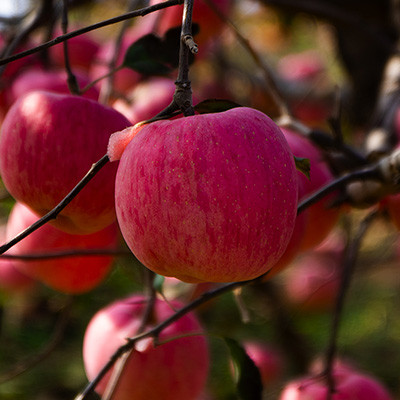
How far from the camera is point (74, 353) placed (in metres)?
1.43

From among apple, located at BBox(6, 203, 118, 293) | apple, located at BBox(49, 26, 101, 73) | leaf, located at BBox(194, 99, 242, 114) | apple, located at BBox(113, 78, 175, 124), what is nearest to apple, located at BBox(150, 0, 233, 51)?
apple, located at BBox(113, 78, 175, 124)

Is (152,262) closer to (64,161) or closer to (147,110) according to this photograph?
(64,161)

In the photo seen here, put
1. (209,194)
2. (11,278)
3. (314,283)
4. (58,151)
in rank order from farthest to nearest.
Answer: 1. (314,283)
2. (11,278)
3. (58,151)
4. (209,194)

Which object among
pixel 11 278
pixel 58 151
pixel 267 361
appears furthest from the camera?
pixel 267 361

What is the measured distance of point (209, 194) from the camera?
36 centimetres

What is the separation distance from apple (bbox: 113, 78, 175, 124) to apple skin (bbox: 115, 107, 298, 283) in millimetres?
366

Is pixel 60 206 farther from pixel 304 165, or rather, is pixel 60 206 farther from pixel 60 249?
pixel 60 249

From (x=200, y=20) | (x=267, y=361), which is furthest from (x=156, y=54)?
(x=267, y=361)

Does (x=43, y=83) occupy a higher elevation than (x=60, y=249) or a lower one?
higher

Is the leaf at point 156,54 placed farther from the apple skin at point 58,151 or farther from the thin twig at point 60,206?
the thin twig at point 60,206

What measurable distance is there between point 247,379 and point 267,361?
852 mm

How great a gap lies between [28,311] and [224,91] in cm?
78

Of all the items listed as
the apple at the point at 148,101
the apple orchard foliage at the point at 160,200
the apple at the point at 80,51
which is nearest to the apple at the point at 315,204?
the apple orchard foliage at the point at 160,200

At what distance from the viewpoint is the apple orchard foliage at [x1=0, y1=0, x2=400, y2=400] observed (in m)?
0.37
